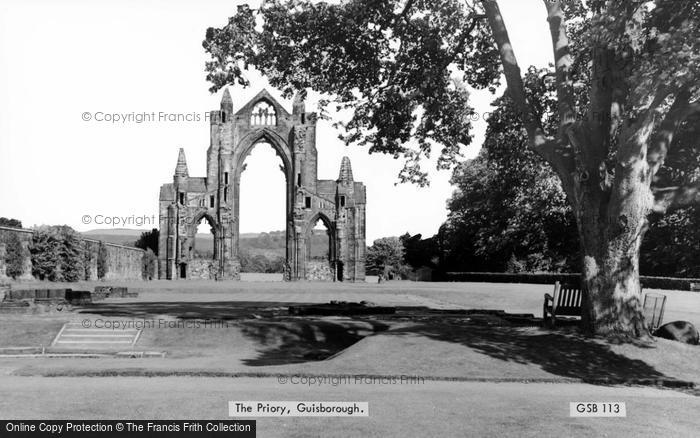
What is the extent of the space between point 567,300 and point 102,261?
164 ft

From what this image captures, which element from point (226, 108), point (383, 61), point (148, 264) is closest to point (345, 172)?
point (226, 108)

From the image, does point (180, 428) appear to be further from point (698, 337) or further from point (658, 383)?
point (698, 337)

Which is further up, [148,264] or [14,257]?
[148,264]

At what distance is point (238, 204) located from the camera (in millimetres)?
85500

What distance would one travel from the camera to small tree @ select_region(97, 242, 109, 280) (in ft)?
205

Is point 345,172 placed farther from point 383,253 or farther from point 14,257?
point 14,257

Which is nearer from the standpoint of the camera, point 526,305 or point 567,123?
point 567,123

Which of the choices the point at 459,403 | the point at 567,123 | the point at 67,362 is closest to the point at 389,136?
the point at 567,123

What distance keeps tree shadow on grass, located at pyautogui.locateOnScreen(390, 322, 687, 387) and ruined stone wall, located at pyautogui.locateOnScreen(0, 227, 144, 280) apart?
34216 mm

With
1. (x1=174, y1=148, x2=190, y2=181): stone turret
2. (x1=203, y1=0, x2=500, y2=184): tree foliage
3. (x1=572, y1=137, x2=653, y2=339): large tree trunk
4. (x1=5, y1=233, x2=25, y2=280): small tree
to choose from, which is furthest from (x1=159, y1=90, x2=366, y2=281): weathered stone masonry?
(x1=572, y1=137, x2=653, y2=339): large tree trunk

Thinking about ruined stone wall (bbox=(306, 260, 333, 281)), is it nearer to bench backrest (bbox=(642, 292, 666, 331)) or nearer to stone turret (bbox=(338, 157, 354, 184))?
stone turret (bbox=(338, 157, 354, 184))

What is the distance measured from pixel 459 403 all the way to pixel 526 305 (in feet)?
77.2

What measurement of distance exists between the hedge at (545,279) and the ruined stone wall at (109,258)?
31985 millimetres

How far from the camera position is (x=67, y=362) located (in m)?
16.7
